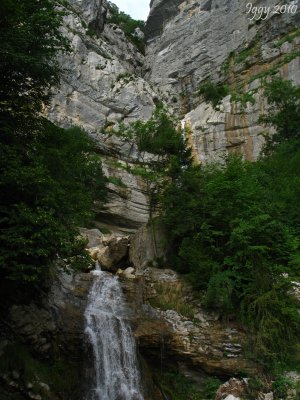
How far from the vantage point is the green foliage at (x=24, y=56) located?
32.2ft

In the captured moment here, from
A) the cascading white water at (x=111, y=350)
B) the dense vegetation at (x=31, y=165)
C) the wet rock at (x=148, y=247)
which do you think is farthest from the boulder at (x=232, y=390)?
the wet rock at (x=148, y=247)

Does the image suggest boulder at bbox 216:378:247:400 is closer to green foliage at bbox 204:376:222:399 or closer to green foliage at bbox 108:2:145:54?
green foliage at bbox 204:376:222:399

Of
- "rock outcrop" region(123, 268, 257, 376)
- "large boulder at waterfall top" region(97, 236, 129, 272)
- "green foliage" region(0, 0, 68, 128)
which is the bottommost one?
"rock outcrop" region(123, 268, 257, 376)

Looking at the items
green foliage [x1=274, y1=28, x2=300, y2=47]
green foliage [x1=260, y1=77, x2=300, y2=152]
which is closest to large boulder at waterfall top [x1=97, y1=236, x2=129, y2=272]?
green foliage [x1=260, y1=77, x2=300, y2=152]

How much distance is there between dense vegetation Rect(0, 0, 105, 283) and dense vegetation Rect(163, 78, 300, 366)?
5346 millimetres

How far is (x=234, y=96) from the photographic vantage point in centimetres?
3672

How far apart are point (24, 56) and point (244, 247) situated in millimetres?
9307

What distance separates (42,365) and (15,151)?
5.55 m

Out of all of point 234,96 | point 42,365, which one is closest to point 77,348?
point 42,365

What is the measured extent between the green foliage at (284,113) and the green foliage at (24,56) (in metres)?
20.2

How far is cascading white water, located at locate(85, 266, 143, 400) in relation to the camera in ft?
35.8

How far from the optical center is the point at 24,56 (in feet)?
31.5

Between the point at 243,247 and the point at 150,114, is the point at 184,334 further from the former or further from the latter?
the point at 150,114

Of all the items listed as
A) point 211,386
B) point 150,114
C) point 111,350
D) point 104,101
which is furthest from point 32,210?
point 150,114
